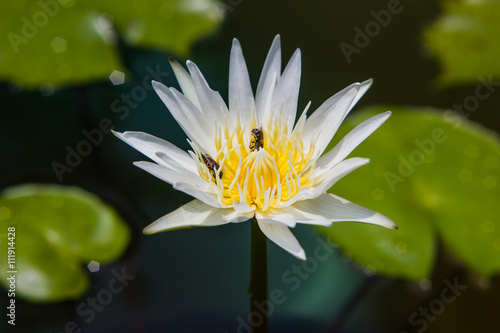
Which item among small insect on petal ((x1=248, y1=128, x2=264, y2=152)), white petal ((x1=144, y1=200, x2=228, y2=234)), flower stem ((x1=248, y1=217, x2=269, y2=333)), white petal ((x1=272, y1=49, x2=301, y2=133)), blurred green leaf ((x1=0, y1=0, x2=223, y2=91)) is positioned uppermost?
blurred green leaf ((x1=0, y1=0, x2=223, y2=91))

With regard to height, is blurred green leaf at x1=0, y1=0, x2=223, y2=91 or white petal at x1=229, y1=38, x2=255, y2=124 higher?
blurred green leaf at x1=0, y1=0, x2=223, y2=91

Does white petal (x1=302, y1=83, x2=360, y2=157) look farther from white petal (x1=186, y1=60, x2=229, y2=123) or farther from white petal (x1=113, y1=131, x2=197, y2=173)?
white petal (x1=113, y1=131, x2=197, y2=173)

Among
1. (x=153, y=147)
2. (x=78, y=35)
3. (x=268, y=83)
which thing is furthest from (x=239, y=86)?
(x=78, y=35)

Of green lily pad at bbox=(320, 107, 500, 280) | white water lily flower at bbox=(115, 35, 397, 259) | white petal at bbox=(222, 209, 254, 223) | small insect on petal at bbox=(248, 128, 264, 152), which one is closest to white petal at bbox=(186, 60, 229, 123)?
white water lily flower at bbox=(115, 35, 397, 259)

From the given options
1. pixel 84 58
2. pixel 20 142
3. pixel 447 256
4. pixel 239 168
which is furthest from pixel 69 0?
pixel 447 256

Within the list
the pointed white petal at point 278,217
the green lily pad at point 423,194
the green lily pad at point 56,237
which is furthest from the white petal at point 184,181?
the green lily pad at point 423,194

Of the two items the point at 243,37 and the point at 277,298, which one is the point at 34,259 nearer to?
the point at 277,298
